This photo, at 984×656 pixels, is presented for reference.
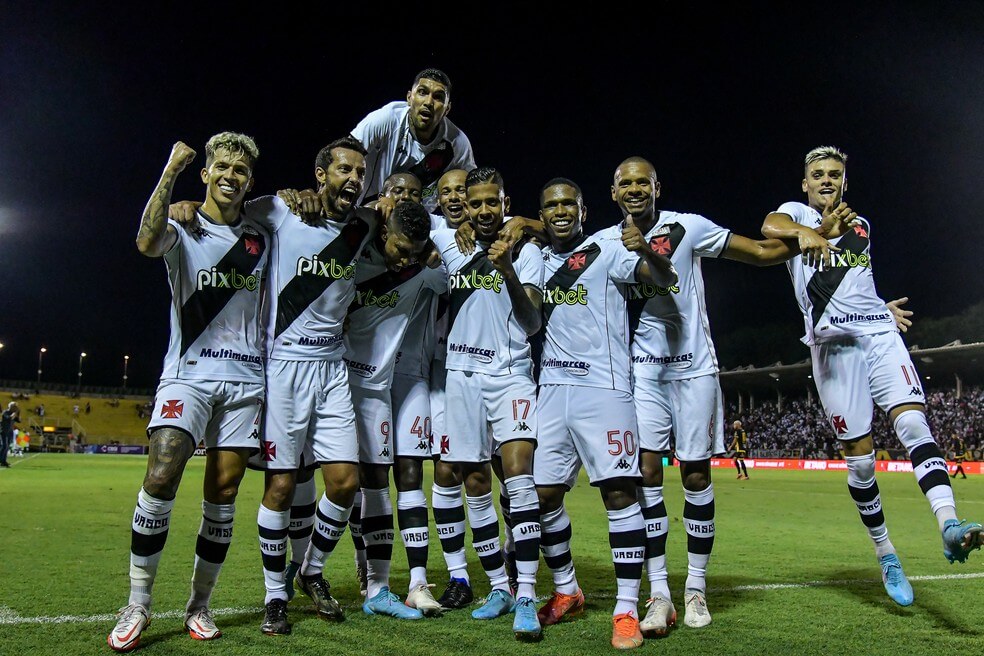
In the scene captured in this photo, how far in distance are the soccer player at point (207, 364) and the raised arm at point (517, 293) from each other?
59.3 inches

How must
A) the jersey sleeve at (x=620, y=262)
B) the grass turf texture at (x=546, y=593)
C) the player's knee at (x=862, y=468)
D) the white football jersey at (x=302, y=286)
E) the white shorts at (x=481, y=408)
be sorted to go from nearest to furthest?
the grass turf texture at (x=546, y=593)
the white football jersey at (x=302, y=286)
the jersey sleeve at (x=620, y=262)
the white shorts at (x=481, y=408)
the player's knee at (x=862, y=468)

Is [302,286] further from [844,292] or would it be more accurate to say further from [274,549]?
[844,292]

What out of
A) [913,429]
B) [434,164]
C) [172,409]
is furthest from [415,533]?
[913,429]

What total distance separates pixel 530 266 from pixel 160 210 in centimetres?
239

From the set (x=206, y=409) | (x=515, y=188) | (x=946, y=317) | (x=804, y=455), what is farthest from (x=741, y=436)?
(x=946, y=317)

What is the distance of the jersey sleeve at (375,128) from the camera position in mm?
6680

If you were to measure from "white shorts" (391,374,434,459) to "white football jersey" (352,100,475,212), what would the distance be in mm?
1864

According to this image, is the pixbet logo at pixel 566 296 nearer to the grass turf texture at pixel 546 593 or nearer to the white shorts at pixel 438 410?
the white shorts at pixel 438 410

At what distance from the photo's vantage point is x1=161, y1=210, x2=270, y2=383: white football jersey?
4.72m

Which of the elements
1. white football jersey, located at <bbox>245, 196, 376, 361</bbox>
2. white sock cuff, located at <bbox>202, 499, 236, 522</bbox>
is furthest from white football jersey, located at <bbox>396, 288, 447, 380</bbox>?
white sock cuff, located at <bbox>202, 499, 236, 522</bbox>

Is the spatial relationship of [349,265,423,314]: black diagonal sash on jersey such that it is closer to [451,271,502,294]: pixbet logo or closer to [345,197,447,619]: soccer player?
[345,197,447,619]: soccer player

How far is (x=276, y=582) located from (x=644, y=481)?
2539 mm

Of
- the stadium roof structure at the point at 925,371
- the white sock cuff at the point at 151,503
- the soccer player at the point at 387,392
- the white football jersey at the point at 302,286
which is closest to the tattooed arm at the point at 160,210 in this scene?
the white football jersey at the point at 302,286

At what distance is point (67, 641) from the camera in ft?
13.9
